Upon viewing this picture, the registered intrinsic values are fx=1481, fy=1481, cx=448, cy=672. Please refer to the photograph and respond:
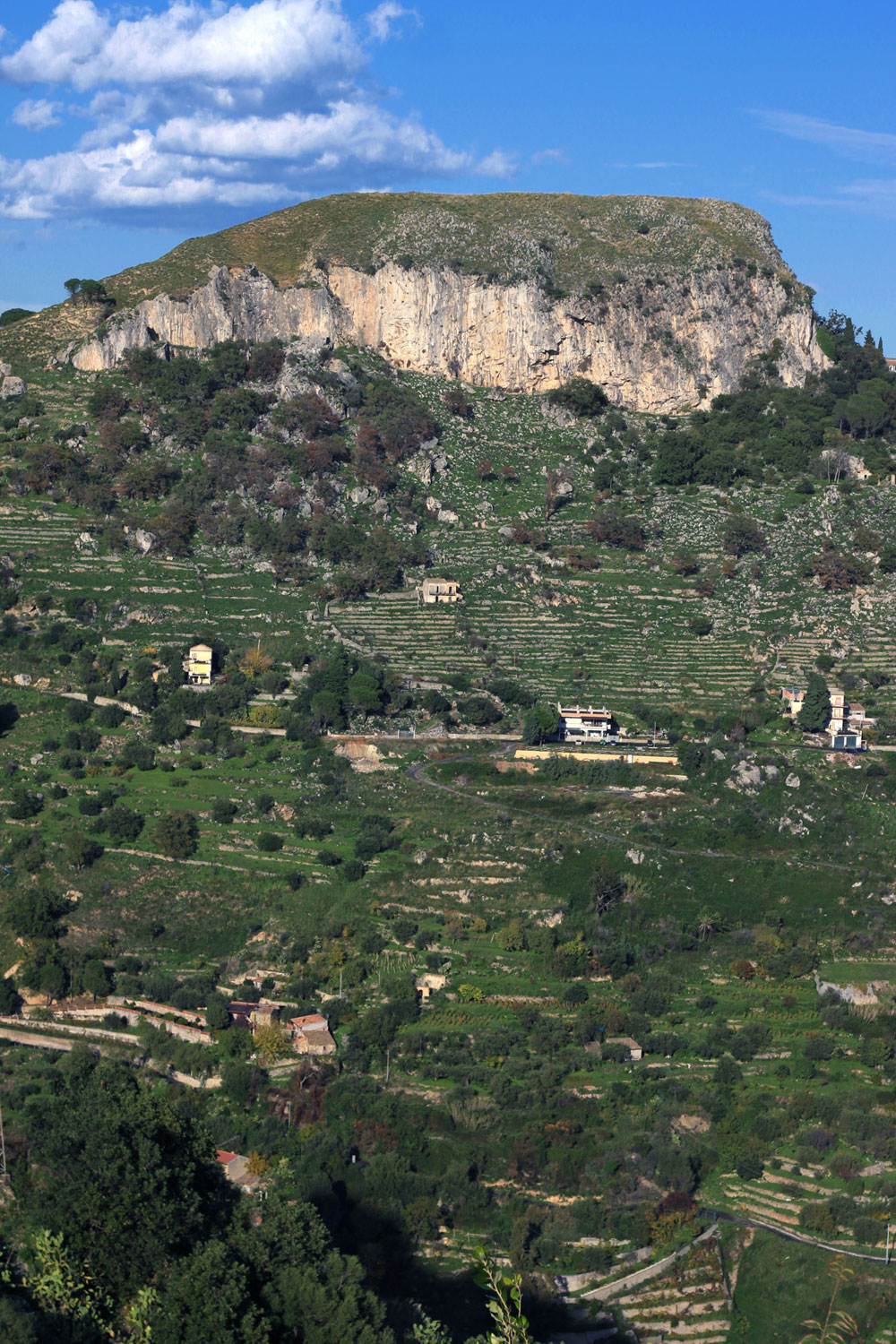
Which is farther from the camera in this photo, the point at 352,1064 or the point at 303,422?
the point at 303,422

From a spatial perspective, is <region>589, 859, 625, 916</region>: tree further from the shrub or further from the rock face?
the rock face

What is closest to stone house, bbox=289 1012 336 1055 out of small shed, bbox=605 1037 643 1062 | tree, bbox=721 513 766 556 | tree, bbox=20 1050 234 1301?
small shed, bbox=605 1037 643 1062

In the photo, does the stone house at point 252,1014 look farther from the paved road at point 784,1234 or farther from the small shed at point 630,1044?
the paved road at point 784,1234

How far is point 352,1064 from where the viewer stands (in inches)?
1529

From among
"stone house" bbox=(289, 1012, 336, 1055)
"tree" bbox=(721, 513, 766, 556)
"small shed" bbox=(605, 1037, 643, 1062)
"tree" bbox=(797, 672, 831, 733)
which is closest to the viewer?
"stone house" bbox=(289, 1012, 336, 1055)

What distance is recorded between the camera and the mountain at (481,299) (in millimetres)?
82188

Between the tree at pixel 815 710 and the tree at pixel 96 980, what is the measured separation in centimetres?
2987

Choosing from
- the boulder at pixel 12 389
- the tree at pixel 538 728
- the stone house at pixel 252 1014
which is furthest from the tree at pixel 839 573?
the boulder at pixel 12 389

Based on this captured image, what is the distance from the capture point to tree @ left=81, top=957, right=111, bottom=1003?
42750 mm

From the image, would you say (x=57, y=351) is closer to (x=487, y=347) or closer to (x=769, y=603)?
(x=487, y=347)

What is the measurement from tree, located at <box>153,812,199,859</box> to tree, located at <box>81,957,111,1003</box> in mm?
6184

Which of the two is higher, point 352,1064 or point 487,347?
point 487,347

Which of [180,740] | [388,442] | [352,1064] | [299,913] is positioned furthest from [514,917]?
[388,442]

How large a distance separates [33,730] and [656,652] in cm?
2682
